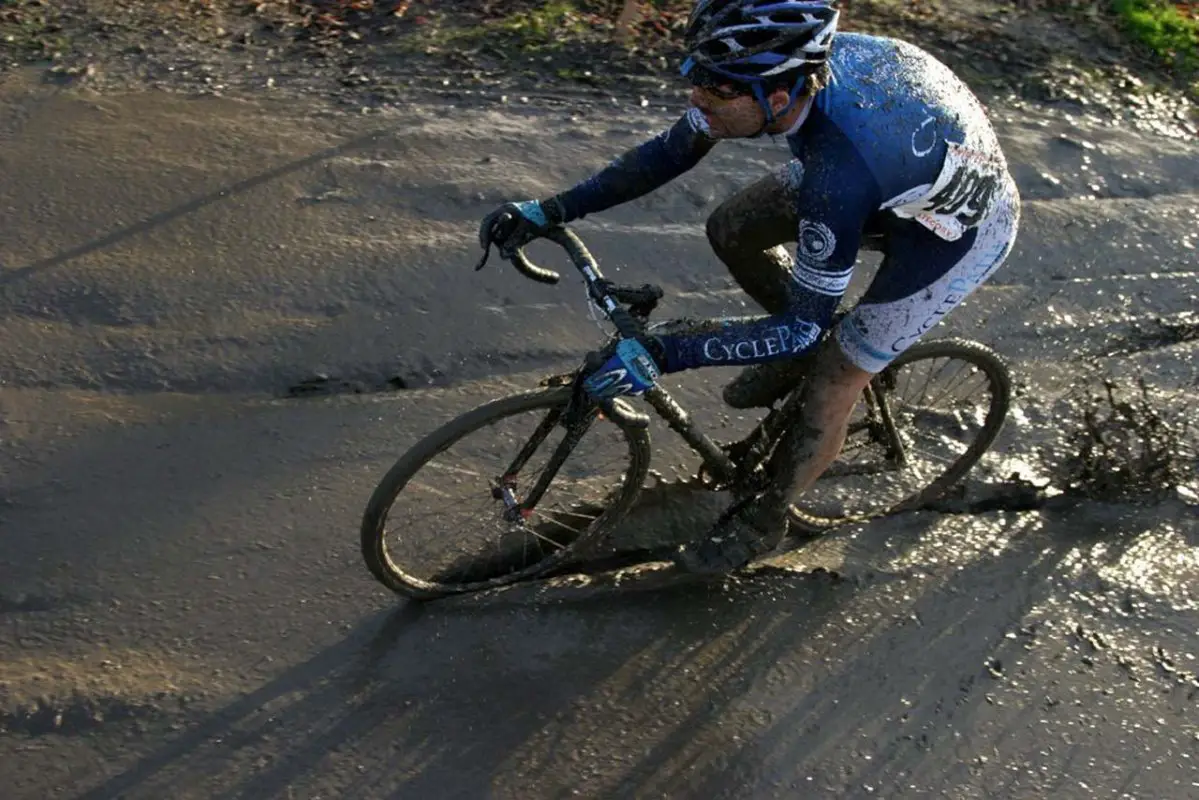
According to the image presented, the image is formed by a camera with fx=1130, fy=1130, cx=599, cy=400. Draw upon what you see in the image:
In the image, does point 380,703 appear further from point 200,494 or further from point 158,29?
point 158,29

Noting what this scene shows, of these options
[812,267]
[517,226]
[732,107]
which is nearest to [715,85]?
[732,107]

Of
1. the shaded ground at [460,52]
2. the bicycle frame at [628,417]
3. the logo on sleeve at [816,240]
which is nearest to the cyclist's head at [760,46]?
the logo on sleeve at [816,240]

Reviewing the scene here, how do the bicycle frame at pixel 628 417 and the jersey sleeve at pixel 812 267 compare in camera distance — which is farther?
the bicycle frame at pixel 628 417

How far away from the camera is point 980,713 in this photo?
3.83 metres

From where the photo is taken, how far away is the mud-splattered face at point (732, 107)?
3.03m

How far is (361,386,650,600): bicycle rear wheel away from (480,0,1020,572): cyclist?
0.48 meters

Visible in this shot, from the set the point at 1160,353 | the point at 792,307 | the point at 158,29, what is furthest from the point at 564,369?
the point at 158,29

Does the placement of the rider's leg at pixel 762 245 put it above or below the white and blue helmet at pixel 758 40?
below

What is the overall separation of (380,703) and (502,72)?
14.4 feet

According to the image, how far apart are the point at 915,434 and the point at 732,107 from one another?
2330 millimetres

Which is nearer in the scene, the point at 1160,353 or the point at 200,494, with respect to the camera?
→ the point at 200,494

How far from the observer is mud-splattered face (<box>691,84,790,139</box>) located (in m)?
3.03

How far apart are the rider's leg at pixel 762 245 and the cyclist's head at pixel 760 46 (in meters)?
0.77

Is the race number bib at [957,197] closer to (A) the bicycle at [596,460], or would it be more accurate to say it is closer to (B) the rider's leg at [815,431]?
(B) the rider's leg at [815,431]
